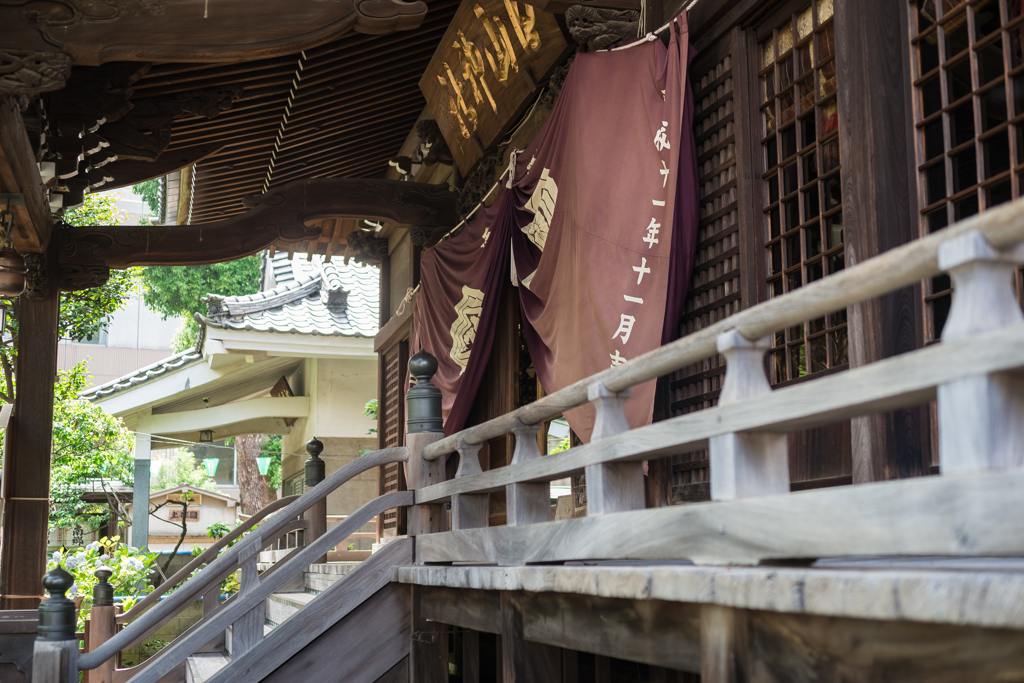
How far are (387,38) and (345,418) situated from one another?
9.27m

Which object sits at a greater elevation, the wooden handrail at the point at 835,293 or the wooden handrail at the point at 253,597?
the wooden handrail at the point at 835,293

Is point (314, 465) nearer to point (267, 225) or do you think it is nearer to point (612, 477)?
point (267, 225)

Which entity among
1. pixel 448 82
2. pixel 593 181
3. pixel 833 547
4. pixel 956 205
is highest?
pixel 448 82

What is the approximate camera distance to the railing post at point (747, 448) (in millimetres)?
2820

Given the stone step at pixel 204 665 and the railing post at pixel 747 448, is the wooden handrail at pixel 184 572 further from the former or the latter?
the railing post at pixel 747 448

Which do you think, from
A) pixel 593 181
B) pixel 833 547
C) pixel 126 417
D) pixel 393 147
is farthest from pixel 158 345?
pixel 833 547

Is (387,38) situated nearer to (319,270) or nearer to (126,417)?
(319,270)

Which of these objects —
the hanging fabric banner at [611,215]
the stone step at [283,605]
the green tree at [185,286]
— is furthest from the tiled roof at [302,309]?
the hanging fabric banner at [611,215]

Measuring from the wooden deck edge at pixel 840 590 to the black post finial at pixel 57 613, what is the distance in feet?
10.7

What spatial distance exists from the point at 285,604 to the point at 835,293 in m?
7.18

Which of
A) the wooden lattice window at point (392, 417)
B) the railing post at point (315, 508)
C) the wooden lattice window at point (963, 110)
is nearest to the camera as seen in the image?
the wooden lattice window at point (963, 110)

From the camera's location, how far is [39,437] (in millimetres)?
9062

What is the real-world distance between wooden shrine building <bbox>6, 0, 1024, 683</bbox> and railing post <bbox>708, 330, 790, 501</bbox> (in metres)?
0.01

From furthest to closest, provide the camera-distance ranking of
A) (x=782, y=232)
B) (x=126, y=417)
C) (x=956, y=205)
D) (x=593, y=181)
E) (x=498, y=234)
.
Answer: (x=126, y=417) → (x=498, y=234) → (x=593, y=181) → (x=782, y=232) → (x=956, y=205)
